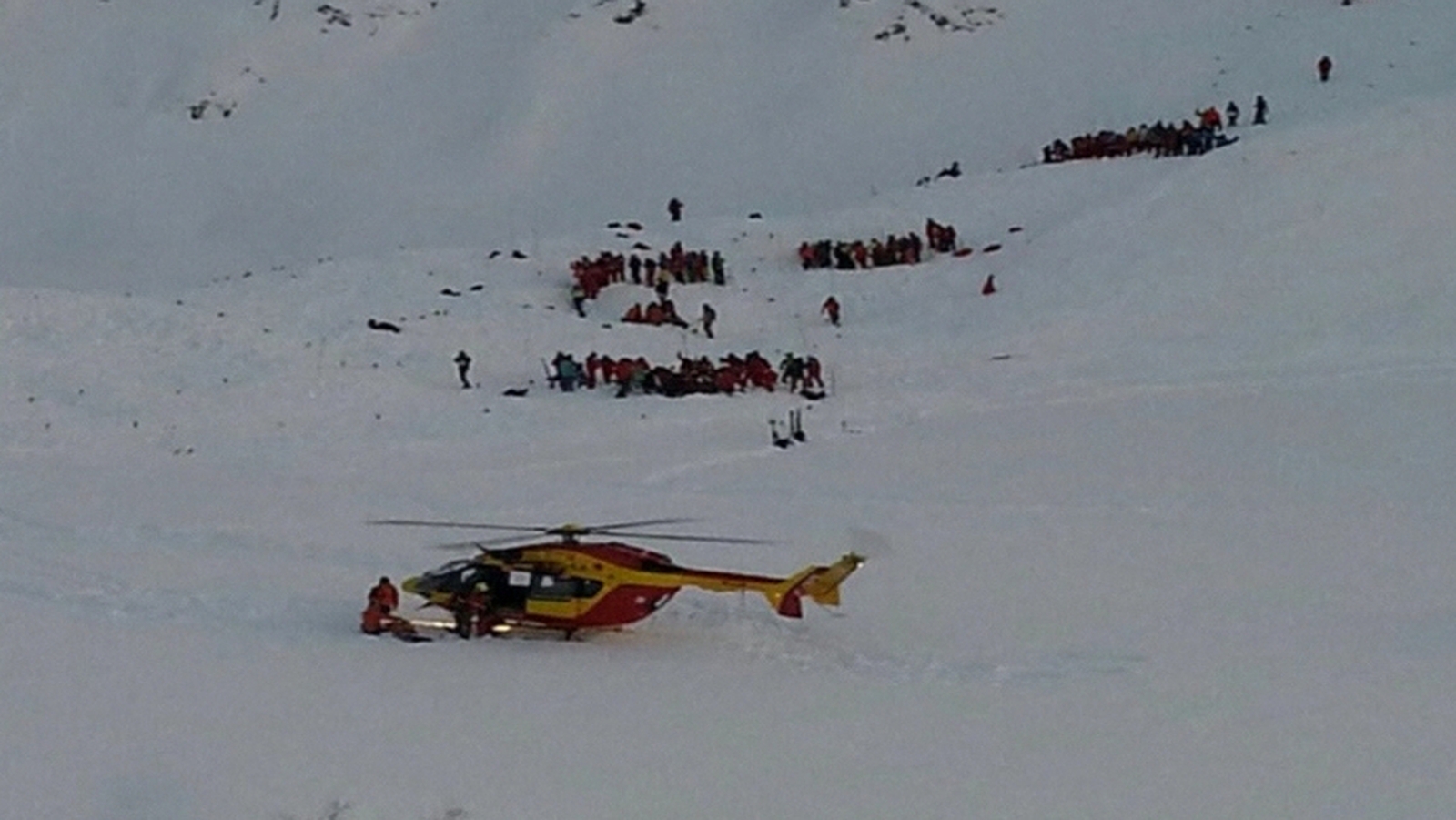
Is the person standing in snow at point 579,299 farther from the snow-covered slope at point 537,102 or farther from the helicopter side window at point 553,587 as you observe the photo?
the helicopter side window at point 553,587

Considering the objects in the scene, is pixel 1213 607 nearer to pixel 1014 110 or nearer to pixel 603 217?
pixel 603 217

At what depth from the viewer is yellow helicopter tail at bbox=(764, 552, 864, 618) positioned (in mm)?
15141

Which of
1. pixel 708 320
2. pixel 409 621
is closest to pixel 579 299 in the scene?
pixel 708 320

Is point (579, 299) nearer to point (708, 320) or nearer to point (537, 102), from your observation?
point (708, 320)

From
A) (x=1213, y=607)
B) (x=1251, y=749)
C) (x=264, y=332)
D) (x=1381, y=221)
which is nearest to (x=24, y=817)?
(x=1251, y=749)

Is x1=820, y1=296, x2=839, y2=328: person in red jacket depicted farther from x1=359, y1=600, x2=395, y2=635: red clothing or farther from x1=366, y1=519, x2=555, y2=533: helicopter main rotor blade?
x1=359, y1=600, x2=395, y2=635: red clothing

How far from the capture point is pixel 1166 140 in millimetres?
36656

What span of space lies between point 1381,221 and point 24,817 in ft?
80.2

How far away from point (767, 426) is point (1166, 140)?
15.3 m

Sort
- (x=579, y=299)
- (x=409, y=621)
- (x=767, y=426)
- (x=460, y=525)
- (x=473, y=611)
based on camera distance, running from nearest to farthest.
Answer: (x=460, y=525) → (x=473, y=611) → (x=409, y=621) → (x=767, y=426) → (x=579, y=299)

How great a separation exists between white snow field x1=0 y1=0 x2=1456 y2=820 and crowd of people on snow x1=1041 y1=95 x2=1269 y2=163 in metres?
0.82

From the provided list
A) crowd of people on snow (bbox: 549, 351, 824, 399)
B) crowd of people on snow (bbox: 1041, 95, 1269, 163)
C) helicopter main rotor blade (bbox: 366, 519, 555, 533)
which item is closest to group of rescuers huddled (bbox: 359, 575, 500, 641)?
helicopter main rotor blade (bbox: 366, 519, 555, 533)

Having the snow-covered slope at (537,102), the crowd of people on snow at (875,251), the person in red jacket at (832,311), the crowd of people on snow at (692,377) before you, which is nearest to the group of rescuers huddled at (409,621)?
the crowd of people on snow at (692,377)

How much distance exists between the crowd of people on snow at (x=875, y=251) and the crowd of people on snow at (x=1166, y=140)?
513cm
